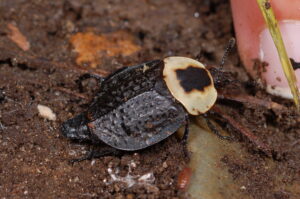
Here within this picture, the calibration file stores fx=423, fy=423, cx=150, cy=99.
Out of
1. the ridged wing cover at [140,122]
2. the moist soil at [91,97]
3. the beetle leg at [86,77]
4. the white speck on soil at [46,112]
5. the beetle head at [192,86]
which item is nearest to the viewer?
the moist soil at [91,97]

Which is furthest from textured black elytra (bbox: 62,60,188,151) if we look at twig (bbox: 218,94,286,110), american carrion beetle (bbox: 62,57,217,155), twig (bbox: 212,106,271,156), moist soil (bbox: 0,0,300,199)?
twig (bbox: 218,94,286,110)

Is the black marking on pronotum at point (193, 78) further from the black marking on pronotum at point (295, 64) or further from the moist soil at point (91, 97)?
the black marking on pronotum at point (295, 64)

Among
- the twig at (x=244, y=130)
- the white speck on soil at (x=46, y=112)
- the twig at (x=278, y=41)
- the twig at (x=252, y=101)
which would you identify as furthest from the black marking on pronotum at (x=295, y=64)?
the white speck on soil at (x=46, y=112)

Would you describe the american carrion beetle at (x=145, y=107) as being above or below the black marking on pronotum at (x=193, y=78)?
below

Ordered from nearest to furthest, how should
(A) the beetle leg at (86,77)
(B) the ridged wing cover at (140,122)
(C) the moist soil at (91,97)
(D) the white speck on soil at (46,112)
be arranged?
1. (C) the moist soil at (91,97)
2. (B) the ridged wing cover at (140,122)
3. (D) the white speck on soil at (46,112)
4. (A) the beetle leg at (86,77)

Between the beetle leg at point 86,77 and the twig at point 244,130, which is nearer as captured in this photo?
Answer: the twig at point 244,130

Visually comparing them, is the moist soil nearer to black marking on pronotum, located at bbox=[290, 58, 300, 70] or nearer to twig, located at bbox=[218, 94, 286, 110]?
twig, located at bbox=[218, 94, 286, 110]
